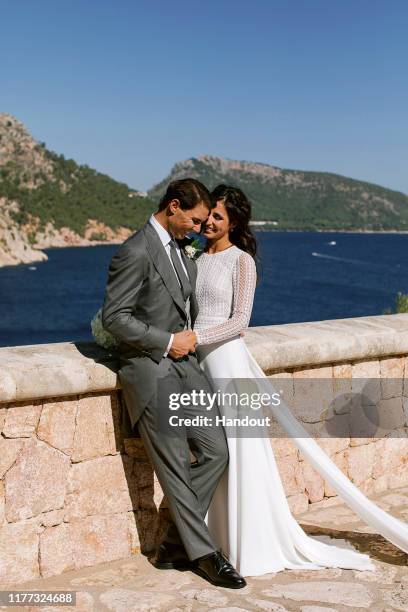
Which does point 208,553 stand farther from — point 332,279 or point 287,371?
point 332,279

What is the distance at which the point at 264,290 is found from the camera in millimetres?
76500

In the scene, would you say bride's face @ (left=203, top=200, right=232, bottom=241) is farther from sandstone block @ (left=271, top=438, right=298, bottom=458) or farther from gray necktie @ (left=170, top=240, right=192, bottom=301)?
sandstone block @ (left=271, top=438, right=298, bottom=458)

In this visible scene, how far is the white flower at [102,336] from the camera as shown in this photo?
148 inches

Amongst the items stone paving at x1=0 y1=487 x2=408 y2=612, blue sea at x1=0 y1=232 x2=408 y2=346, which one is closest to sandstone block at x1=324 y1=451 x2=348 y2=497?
stone paving at x1=0 y1=487 x2=408 y2=612

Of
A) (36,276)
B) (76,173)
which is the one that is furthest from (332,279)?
(76,173)

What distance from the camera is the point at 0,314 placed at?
66625 millimetres

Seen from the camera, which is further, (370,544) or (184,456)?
(370,544)

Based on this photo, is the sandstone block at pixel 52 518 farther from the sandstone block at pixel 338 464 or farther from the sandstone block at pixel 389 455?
the sandstone block at pixel 389 455

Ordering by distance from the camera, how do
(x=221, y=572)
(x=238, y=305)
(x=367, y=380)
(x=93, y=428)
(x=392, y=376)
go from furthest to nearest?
(x=392, y=376) → (x=367, y=380) → (x=93, y=428) → (x=238, y=305) → (x=221, y=572)

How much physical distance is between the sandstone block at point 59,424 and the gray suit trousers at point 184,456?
354 mm

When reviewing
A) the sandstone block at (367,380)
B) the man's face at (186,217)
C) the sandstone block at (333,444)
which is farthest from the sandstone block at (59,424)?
the sandstone block at (367,380)

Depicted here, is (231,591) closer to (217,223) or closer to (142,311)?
(142,311)

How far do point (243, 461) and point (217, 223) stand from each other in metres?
1.20

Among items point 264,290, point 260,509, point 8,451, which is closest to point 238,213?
point 260,509
